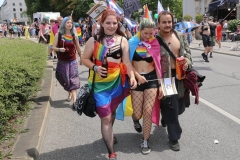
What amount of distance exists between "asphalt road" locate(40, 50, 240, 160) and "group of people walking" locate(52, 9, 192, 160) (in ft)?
0.68

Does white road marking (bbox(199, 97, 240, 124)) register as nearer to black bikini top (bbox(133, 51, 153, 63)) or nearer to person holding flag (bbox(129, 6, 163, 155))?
person holding flag (bbox(129, 6, 163, 155))

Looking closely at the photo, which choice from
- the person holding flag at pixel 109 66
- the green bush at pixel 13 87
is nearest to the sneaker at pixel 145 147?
the person holding flag at pixel 109 66

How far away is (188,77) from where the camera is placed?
4086mm

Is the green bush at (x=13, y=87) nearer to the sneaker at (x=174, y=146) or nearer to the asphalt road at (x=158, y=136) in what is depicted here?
the asphalt road at (x=158, y=136)

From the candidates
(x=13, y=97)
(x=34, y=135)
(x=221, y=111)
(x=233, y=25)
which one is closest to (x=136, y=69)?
(x=34, y=135)

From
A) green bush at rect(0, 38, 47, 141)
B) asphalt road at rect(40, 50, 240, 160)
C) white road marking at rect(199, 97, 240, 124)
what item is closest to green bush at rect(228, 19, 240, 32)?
asphalt road at rect(40, 50, 240, 160)

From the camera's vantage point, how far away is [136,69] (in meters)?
3.96

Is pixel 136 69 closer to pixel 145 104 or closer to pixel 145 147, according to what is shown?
pixel 145 104

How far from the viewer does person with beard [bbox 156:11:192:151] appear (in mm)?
3986

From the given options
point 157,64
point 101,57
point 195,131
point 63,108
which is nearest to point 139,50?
point 157,64

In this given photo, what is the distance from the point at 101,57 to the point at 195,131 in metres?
2.03

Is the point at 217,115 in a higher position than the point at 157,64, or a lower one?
lower

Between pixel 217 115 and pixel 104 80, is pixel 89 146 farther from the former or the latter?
pixel 217 115

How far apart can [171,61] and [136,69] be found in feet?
1.57
